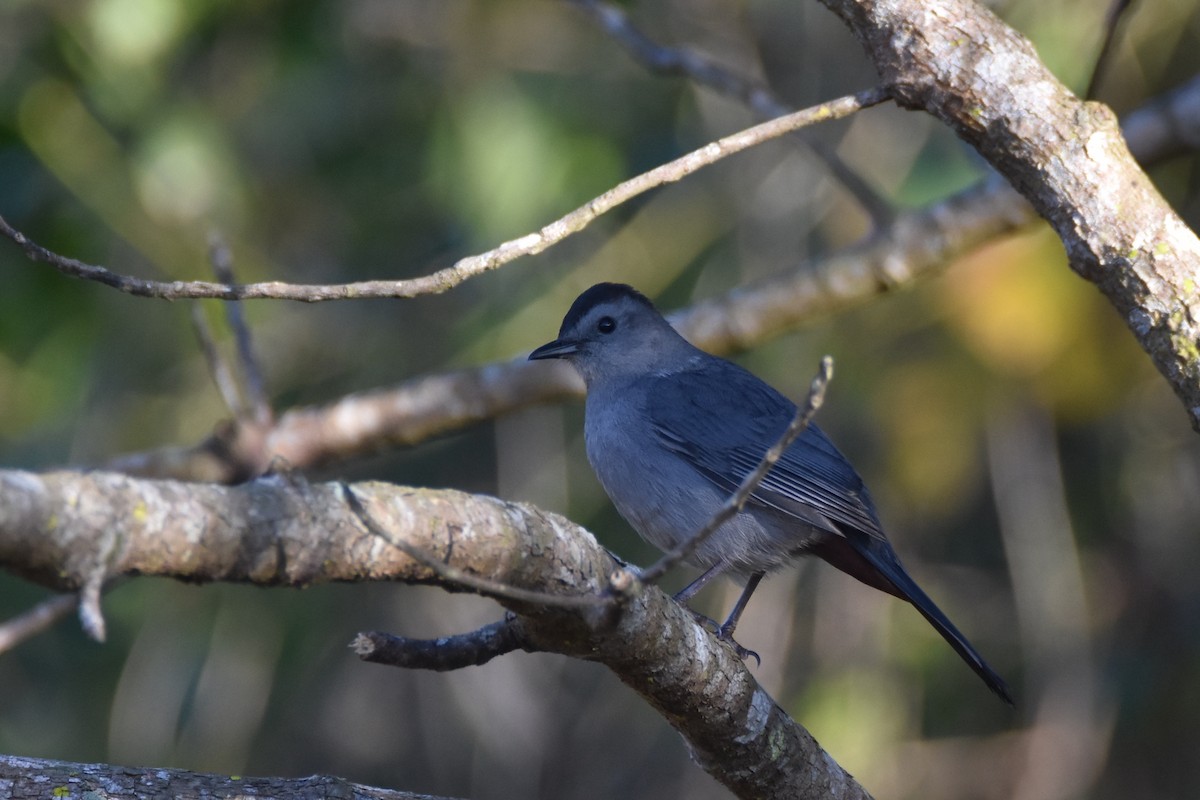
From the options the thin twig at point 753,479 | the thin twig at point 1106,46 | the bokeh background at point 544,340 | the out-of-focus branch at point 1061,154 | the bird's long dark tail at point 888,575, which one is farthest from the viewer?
the bokeh background at point 544,340

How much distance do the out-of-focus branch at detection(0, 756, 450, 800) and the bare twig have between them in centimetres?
34

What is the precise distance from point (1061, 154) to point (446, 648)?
179 centimetres

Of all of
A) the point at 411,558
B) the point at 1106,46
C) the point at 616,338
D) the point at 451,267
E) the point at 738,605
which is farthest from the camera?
the point at 616,338

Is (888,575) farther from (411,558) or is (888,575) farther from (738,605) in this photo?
(411,558)

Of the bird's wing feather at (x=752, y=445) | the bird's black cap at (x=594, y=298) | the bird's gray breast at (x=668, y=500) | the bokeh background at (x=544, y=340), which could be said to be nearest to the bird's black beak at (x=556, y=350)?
the bird's black cap at (x=594, y=298)

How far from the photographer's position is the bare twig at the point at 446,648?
9.04 feet

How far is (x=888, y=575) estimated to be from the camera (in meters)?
4.41

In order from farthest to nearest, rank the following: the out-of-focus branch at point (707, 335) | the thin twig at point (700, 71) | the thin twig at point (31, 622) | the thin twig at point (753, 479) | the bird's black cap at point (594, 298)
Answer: the bird's black cap at point (594, 298) → the thin twig at point (700, 71) → the out-of-focus branch at point (707, 335) → the thin twig at point (31, 622) → the thin twig at point (753, 479)

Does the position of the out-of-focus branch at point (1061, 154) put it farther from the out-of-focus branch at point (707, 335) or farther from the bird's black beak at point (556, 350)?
the bird's black beak at point (556, 350)

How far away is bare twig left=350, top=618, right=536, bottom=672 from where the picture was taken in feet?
9.04

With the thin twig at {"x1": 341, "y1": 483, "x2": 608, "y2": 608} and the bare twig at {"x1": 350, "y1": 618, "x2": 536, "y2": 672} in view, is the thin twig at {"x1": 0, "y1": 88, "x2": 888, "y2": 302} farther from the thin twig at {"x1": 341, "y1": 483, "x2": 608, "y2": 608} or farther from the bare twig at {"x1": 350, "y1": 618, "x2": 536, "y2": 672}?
the bare twig at {"x1": 350, "y1": 618, "x2": 536, "y2": 672}

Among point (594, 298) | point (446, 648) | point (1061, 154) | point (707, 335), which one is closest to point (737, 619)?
point (707, 335)

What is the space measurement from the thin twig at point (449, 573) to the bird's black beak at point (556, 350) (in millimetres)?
2785

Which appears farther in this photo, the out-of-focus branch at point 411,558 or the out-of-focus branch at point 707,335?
the out-of-focus branch at point 707,335
